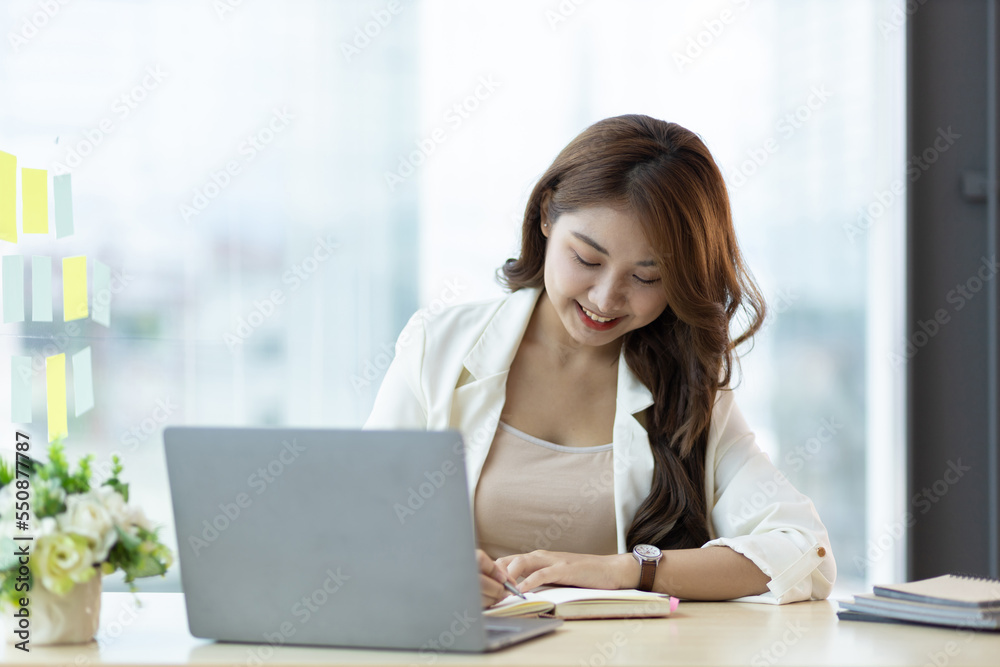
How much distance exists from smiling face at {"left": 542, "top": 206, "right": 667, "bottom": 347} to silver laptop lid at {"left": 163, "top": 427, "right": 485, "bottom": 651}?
0.73 m

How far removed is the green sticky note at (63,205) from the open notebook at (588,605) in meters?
1.80

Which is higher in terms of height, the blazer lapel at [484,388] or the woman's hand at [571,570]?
the blazer lapel at [484,388]

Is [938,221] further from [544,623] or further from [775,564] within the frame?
[544,623]

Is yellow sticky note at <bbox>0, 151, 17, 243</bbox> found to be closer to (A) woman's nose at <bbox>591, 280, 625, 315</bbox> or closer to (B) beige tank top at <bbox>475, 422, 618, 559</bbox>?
(B) beige tank top at <bbox>475, 422, 618, 559</bbox>

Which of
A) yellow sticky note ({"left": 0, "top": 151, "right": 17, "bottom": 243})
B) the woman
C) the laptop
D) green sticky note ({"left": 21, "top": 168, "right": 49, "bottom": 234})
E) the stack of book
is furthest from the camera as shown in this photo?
green sticky note ({"left": 21, "top": 168, "right": 49, "bottom": 234})

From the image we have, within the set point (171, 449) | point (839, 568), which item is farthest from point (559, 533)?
point (839, 568)
